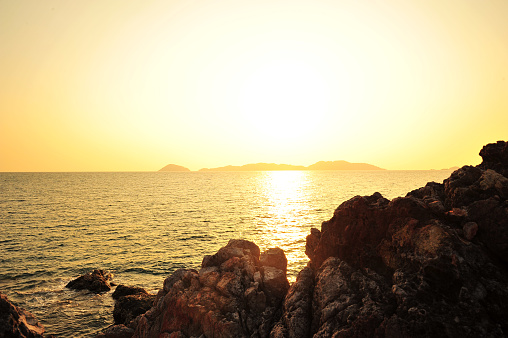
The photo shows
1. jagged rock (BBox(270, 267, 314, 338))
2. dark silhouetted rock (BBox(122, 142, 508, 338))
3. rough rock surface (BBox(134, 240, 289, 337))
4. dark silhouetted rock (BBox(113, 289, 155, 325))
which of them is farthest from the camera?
dark silhouetted rock (BBox(113, 289, 155, 325))

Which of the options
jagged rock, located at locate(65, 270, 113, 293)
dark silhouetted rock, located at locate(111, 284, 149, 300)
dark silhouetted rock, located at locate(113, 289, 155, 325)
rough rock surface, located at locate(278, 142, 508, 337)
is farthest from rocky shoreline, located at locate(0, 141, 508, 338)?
jagged rock, located at locate(65, 270, 113, 293)

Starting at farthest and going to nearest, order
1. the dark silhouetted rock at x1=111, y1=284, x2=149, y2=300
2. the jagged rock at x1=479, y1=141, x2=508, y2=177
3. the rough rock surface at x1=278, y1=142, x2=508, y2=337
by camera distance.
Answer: the dark silhouetted rock at x1=111, y1=284, x2=149, y2=300, the jagged rock at x1=479, y1=141, x2=508, y2=177, the rough rock surface at x1=278, y1=142, x2=508, y2=337

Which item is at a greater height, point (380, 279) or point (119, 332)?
point (380, 279)

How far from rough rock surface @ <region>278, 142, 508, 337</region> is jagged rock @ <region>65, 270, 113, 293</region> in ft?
84.6

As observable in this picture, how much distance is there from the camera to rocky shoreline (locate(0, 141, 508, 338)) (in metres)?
10.6

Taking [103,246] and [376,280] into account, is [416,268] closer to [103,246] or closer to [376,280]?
[376,280]

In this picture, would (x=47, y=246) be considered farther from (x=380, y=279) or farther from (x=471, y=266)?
(x=471, y=266)

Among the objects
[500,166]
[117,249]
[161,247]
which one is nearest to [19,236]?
[117,249]

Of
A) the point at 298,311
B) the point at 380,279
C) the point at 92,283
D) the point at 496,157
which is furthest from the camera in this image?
the point at 92,283

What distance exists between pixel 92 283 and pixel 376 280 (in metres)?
31.2

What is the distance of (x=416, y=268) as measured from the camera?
38.6ft

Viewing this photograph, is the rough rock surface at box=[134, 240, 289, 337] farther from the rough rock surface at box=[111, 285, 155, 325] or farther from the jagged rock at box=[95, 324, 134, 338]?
the rough rock surface at box=[111, 285, 155, 325]

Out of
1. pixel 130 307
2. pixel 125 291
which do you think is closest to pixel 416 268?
pixel 130 307

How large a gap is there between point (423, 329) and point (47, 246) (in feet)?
182
